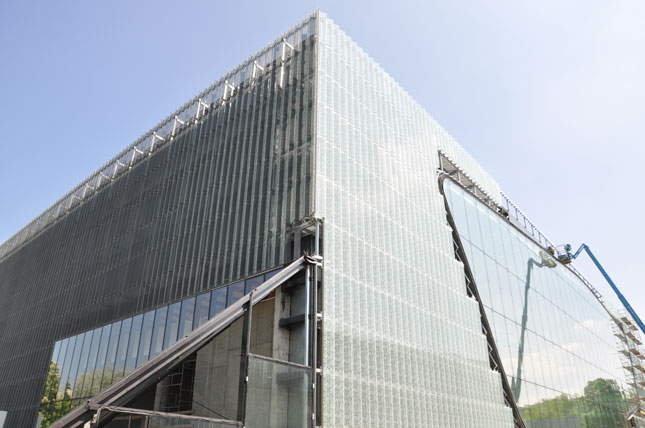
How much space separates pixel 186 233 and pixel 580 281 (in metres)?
42.3

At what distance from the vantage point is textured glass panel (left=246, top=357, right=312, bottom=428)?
14162 mm

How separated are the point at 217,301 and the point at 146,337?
17.1 ft

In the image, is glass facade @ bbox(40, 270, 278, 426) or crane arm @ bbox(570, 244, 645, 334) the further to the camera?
crane arm @ bbox(570, 244, 645, 334)

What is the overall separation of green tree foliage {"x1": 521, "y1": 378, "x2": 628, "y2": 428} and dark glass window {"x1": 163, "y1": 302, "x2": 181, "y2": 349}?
63.6 ft

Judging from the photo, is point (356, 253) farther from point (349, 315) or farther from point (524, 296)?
point (524, 296)

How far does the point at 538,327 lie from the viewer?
111ft

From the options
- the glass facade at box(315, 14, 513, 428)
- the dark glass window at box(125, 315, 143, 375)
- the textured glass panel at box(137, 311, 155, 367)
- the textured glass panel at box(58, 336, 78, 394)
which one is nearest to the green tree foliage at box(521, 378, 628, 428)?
the glass facade at box(315, 14, 513, 428)

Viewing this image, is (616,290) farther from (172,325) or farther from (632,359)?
(172,325)

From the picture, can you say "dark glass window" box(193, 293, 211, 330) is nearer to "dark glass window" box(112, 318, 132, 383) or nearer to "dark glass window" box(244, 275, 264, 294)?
"dark glass window" box(244, 275, 264, 294)

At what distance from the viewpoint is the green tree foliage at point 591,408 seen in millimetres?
29062

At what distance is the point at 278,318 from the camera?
17.4m

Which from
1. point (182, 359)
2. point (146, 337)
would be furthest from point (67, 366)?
point (182, 359)

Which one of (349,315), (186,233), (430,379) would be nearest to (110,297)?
(186,233)

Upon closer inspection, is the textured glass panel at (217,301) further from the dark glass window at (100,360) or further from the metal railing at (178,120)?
the metal railing at (178,120)
